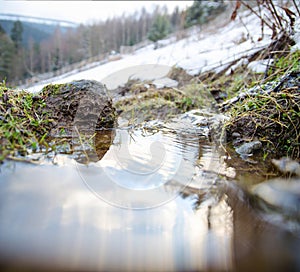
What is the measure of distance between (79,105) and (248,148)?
1.37 m

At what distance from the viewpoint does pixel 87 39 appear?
21922mm

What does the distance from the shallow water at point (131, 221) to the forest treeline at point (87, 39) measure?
1633cm

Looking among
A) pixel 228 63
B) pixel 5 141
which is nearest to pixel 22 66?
pixel 228 63

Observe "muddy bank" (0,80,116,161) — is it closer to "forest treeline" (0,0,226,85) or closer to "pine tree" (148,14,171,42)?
"forest treeline" (0,0,226,85)

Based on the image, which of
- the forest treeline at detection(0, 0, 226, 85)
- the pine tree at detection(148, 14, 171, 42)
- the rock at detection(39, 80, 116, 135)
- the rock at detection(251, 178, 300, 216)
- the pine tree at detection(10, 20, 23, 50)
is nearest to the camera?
the rock at detection(251, 178, 300, 216)

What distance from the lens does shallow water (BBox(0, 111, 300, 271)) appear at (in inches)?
25.9

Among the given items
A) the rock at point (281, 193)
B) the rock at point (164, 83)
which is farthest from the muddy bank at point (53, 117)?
the rock at point (164, 83)

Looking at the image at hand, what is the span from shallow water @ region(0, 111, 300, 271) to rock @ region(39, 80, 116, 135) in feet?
1.97

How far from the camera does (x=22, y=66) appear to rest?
55.7 ft

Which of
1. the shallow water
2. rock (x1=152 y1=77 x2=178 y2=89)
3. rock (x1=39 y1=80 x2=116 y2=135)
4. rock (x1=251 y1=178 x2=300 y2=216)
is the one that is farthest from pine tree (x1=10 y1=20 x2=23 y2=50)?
rock (x1=251 y1=178 x2=300 y2=216)

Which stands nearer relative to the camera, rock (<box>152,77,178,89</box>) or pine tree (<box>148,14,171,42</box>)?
rock (<box>152,77,178,89</box>)

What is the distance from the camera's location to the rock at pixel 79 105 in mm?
1701

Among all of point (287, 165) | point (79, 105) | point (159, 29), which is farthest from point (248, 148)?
point (159, 29)

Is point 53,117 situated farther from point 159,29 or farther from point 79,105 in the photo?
point 159,29
